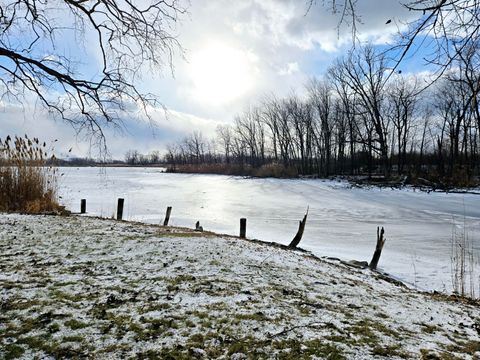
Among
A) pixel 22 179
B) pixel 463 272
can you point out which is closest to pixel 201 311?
pixel 463 272

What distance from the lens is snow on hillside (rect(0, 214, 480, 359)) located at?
2.06m

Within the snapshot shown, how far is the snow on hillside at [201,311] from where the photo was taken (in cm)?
206

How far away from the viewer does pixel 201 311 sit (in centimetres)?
256

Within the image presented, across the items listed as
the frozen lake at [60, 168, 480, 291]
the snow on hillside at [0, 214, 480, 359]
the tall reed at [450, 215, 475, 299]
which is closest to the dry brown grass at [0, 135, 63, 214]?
the frozen lake at [60, 168, 480, 291]

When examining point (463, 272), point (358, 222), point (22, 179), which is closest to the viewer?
point (463, 272)

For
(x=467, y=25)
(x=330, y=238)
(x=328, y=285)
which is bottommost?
(x=330, y=238)

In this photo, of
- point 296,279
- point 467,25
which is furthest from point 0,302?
point 467,25

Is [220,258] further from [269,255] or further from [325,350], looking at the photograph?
[325,350]

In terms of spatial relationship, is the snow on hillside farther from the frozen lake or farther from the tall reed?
the frozen lake

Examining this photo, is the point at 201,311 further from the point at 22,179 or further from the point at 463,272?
the point at 22,179

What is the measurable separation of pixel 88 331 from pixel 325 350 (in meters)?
1.54

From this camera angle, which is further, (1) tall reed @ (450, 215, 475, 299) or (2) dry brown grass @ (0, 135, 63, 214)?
(2) dry brown grass @ (0, 135, 63, 214)

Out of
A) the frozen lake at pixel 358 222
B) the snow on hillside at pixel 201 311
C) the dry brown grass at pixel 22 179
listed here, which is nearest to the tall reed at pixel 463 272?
the frozen lake at pixel 358 222

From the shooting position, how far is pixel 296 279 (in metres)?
3.66
